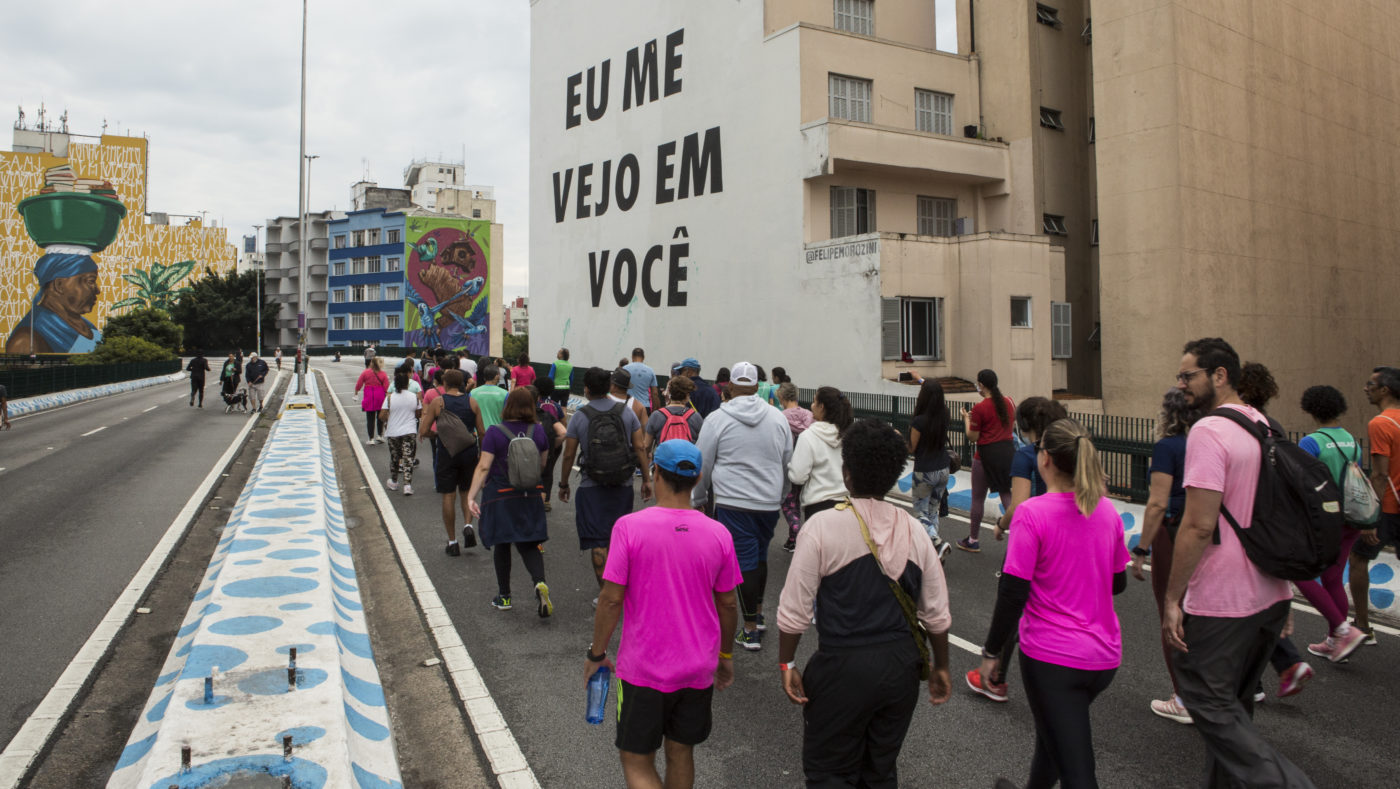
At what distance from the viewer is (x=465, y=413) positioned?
10.5 m

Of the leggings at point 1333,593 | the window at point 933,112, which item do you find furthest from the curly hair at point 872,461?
the window at point 933,112

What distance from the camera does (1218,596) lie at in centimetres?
378

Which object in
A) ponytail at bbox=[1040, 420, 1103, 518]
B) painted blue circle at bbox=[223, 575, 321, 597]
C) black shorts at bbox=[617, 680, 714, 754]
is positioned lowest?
painted blue circle at bbox=[223, 575, 321, 597]

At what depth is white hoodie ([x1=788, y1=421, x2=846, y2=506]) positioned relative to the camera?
6617 millimetres

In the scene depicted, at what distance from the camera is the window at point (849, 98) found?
25016mm

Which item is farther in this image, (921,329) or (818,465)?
(921,329)

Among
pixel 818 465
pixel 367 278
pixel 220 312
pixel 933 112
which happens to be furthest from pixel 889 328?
pixel 220 312

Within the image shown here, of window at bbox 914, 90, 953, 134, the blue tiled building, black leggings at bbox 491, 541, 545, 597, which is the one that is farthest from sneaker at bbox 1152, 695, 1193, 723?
the blue tiled building

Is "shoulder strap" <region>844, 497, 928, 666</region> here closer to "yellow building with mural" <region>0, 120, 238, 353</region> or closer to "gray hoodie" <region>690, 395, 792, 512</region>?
"gray hoodie" <region>690, 395, 792, 512</region>

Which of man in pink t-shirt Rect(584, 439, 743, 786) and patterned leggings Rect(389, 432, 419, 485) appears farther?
patterned leggings Rect(389, 432, 419, 485)

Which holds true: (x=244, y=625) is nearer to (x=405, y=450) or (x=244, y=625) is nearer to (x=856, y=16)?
(x=405, y=450)

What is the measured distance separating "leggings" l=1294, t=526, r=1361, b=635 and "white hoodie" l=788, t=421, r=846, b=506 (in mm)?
3039

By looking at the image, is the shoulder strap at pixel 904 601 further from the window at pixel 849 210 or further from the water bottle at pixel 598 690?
the window at pixel 849 210

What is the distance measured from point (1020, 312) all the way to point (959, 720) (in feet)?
62.4
